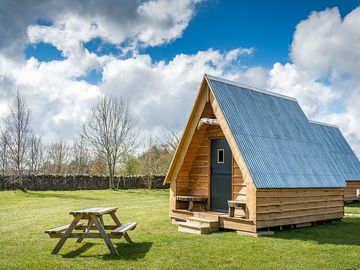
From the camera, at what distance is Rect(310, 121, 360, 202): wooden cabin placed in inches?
954

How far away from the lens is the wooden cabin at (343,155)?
79.5 feet

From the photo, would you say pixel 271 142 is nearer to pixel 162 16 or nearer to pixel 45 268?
pixel 162 16

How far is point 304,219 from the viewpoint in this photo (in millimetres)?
12289

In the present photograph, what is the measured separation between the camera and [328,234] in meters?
11.1

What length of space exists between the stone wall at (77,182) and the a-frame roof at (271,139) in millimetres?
20409

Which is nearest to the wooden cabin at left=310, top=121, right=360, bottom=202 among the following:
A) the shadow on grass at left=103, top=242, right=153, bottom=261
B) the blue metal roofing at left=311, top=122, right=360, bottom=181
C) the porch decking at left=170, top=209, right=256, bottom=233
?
the blue metal roofing at left=311, top=122, right=360, bottom=181

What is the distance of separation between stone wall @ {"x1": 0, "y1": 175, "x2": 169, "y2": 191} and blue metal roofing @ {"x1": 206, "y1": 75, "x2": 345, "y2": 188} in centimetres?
2234

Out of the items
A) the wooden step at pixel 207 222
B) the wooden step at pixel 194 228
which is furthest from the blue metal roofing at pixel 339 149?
the wooden step at pixel 194 228

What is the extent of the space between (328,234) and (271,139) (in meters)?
3.36

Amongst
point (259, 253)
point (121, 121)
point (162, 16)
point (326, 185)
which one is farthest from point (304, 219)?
point (121, 121)

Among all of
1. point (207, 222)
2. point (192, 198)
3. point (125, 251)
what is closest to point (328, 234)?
point (207, 222)

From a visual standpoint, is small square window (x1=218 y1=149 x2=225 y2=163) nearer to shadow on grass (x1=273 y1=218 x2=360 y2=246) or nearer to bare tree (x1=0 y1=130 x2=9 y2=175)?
shadow on grass (x1=273 y1=218 x2=360 y2=246)

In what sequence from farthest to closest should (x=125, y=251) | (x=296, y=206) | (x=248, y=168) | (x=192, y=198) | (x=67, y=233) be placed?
(x=192, y=198) < (x=296, y=206) < (x=248, y=168) < (x=125, y=251) < (x=67, y=233)

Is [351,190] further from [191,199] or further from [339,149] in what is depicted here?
[191,199]
